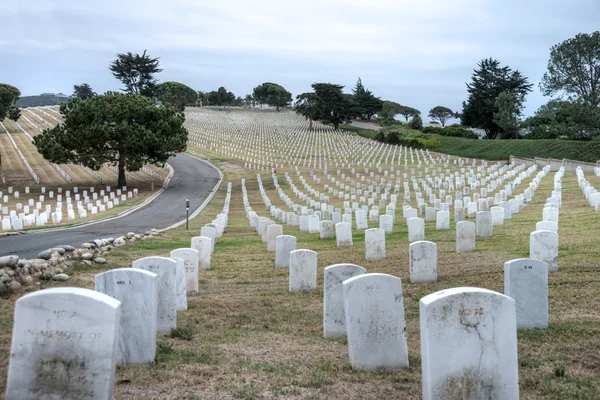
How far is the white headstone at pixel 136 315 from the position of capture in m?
7.56

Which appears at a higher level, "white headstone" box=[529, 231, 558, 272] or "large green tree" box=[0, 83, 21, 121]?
"large green tree" box=[0, 83, 21, 121]

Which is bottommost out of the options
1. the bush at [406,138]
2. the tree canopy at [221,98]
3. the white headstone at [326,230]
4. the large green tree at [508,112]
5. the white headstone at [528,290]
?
the white headstone at [326,230]

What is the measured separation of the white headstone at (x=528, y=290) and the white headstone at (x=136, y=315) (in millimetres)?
5173

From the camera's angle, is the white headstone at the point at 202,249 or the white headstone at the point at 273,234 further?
the white headstone at the point at 273,234

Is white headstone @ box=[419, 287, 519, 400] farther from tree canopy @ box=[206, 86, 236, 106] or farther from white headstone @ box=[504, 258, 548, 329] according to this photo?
tree canopy @ box=[206, 86, 236, 106]

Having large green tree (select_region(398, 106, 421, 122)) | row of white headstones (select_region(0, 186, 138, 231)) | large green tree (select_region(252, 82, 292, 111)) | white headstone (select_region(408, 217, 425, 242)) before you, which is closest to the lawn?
white headstone (select_region(408, 217, 425, 242))

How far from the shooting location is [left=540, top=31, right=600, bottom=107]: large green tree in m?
69.1

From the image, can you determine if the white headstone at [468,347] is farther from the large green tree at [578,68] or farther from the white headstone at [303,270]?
the large green tree at [578,68]

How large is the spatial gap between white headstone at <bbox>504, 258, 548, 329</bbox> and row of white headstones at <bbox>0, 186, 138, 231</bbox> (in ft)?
83.3

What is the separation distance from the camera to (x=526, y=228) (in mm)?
19344

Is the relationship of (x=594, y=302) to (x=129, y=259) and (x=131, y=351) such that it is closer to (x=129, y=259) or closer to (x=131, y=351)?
(x=131, y=351)

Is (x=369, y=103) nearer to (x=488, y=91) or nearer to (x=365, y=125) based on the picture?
(x=365, y=125)

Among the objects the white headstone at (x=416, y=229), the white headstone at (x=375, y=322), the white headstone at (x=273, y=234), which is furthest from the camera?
the white headstone at (x=273, y=234)

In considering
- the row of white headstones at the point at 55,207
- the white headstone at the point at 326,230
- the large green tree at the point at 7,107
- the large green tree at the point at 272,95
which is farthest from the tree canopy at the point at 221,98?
the white headstone at the point at 326,230
